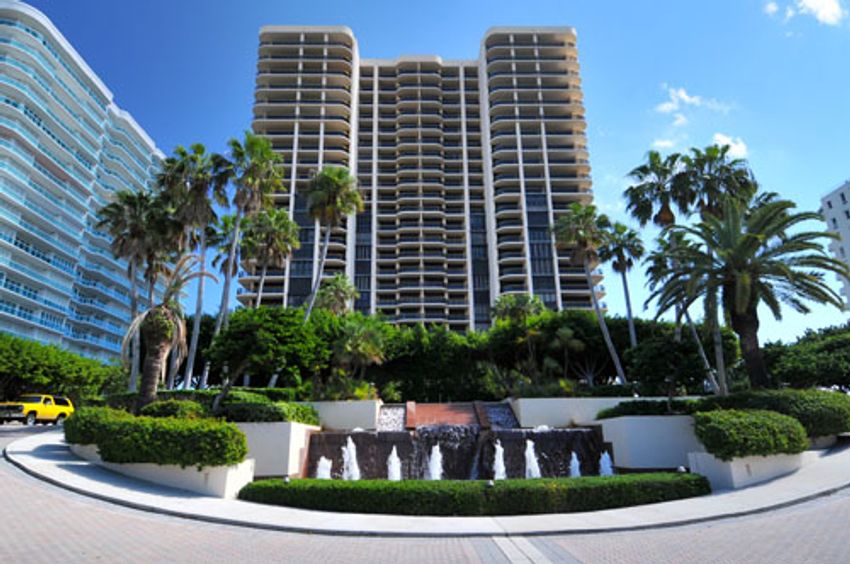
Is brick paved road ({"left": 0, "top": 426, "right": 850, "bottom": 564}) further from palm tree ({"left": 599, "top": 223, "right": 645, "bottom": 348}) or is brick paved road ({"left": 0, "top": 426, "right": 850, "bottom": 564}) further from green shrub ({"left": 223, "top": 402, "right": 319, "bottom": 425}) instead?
palm tree ({"left": 599, "top": 223, "right": 645, "bottom": 348})

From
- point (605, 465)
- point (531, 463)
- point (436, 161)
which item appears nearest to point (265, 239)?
point (531, 463)

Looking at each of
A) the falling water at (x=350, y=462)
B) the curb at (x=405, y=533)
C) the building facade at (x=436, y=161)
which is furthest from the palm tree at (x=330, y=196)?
the building facade at (x=436, y=161)

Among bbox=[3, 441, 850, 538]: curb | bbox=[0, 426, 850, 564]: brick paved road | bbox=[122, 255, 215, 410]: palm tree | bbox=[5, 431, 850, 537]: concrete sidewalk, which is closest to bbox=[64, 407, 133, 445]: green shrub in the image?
bbox=[5, 431, 850, 537]: concrete sidewalk

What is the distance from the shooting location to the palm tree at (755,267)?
1992cm

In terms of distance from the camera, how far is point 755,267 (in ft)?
66.8

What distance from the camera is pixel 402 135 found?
89.2 m

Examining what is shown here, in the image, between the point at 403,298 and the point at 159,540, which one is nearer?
the point at 159,540

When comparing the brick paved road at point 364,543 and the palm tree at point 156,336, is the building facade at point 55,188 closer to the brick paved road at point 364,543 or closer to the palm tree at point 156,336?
the palm tree at point 156,336

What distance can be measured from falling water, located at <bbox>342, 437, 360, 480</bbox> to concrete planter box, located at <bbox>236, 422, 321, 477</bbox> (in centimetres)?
215

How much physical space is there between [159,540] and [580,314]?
40.3 meters

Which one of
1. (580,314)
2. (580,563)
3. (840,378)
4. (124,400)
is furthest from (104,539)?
(580,314)

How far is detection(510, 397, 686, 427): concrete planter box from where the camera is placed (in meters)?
29.8

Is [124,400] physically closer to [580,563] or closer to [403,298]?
[580,563]

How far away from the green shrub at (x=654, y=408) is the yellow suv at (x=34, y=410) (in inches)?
1184
